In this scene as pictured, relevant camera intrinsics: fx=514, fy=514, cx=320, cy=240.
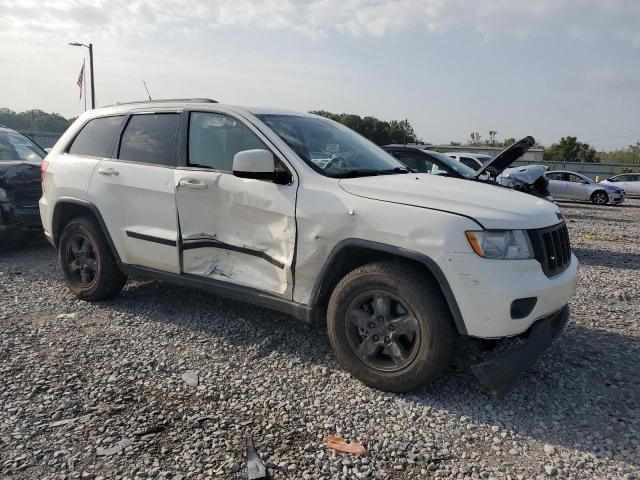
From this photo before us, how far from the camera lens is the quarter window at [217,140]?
3863 millimetres

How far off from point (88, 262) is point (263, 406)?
2601 mm

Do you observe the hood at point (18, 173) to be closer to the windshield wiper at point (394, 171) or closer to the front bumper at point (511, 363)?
the windshield wiper at point (394, 171)

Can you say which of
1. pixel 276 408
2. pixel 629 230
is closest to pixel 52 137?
pixel 629 230

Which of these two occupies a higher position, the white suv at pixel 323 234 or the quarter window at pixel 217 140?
the quarter window at pixel 217 140

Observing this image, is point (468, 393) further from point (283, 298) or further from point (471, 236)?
point (283, 298)

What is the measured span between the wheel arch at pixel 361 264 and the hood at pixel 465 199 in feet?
0.99

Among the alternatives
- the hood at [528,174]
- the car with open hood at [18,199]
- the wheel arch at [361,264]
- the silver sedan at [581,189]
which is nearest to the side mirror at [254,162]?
the wheel arch at [361,264]

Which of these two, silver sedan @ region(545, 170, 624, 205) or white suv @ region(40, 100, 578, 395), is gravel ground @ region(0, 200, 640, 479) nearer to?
white suv @ region(40, 100, 578, 395)

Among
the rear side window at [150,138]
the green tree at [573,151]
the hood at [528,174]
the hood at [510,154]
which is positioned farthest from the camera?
the green tree at [573,151]

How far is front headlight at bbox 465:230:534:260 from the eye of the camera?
9.45ft

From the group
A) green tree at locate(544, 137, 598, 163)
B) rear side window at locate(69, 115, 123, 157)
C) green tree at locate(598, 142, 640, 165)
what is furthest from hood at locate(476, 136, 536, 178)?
green tree at locate(598, 142, 640, 165)

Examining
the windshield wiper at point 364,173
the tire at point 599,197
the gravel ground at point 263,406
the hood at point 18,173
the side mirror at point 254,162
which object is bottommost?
the tire at point 599,197

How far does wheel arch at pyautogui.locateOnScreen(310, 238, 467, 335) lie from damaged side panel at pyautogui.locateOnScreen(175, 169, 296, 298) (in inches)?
10.1

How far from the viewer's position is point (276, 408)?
10.2 feet
